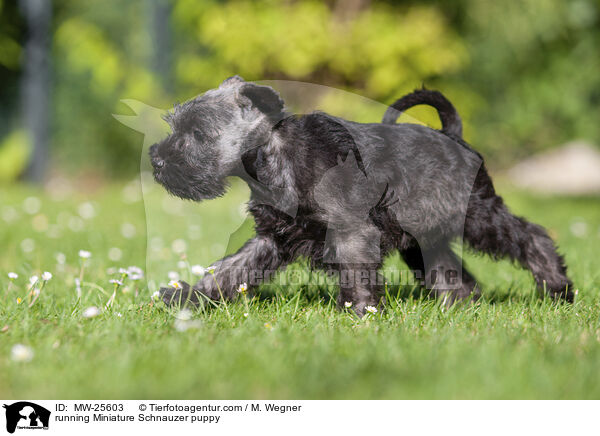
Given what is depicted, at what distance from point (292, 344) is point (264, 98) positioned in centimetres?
126

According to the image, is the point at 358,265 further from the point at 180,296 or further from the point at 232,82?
the point at 232,82

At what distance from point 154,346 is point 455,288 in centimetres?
205

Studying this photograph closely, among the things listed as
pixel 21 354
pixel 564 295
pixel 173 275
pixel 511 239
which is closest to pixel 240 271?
pixel 173 275

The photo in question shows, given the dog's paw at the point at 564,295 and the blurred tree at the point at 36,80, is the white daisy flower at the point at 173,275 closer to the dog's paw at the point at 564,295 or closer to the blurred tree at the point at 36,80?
the dog's paw at the point at 564,295

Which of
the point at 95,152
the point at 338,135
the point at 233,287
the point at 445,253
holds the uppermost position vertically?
the point at 95,152

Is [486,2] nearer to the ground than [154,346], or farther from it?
farther from it

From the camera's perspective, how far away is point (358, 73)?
444 inches

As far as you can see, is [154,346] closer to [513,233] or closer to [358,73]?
[513,233]

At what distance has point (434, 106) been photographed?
3578mm

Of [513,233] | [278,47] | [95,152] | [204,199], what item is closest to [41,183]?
[95,152]

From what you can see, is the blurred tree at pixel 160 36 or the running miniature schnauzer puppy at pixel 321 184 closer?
the running miniature schnauzer puppy at pixel 321 184

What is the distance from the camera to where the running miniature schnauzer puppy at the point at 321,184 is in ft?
9.51
